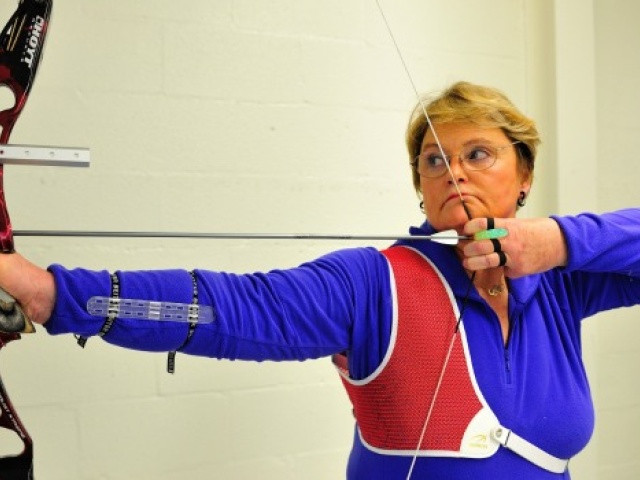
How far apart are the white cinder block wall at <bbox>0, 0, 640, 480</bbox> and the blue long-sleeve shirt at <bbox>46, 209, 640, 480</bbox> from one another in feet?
1.45

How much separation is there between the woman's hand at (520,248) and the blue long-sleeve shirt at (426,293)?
1.1 inches

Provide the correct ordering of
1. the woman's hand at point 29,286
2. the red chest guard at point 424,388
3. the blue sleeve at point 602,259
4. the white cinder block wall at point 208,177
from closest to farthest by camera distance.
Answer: the woman's hand at point 29,286 < the red chest guard at point 424,388 < the blue sleeve at point 602,259 < the white cinder block wall at point 208,177

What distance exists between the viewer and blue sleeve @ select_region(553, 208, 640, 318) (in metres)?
1.12

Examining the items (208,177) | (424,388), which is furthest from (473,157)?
(208,177)

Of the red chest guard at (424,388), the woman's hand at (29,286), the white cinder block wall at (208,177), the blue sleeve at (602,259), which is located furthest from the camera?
the white cinder block wall at (208,177)

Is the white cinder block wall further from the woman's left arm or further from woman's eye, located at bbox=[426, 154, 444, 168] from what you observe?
the woman's left arm

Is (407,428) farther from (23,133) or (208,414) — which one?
(23,133)

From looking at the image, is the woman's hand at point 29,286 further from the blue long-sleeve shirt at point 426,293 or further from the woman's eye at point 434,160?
the woman's eye at point 434,160

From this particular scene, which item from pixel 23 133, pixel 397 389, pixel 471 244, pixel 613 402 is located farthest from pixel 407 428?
pixel 613 402

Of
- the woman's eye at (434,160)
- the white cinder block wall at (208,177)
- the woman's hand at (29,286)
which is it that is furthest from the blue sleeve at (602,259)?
the woman's hand at (29,286)

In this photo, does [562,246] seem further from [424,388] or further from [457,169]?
[424,388]

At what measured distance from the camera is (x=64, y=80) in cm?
137

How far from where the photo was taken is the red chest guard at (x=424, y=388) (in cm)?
102

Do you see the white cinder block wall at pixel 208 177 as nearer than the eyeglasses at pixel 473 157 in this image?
No
